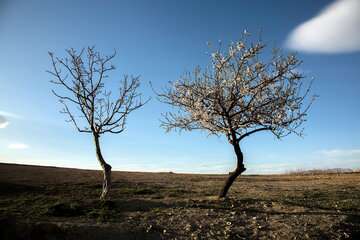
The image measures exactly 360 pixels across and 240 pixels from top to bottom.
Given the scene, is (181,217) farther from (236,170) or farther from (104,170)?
(104,170)

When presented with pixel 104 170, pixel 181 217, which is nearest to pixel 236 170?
pixel 181 217

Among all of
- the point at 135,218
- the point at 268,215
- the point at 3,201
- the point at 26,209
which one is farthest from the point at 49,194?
the point at 268,215

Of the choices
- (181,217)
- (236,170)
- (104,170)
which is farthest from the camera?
(104,170)

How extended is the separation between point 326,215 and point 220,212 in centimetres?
433

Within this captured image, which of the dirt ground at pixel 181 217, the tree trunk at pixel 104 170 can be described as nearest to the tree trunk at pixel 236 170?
the dirt ground at pixel 181 217

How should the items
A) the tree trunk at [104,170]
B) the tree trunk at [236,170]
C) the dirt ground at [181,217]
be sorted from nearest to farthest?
the dirt ground at [181,217]
the tree trunk at [236,170]
the tree trunk at [104,170]

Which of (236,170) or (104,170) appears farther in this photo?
(104,170)

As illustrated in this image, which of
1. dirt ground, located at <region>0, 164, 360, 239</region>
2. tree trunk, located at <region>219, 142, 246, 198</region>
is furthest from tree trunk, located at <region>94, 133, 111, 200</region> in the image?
tree trunk, located at <region>219, 142, 246, 198</region>

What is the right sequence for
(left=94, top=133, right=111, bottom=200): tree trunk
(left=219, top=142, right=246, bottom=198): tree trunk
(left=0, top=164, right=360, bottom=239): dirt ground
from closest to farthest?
(left=0, top=164, right=360, bottom=239): dirt ground
(left=219, top=142, right=246, bottom=198): tree trunk
(left=94, top=133, right=111, bottom=200): tree trunk

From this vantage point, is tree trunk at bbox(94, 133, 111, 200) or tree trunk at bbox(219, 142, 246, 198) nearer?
tree trunk at bbox(219, 142, 246, 198)

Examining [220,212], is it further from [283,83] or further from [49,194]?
[49,194]

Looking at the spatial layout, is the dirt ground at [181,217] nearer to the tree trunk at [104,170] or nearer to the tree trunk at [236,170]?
the tree trunk at [236,170]

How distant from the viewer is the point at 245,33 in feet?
74.0

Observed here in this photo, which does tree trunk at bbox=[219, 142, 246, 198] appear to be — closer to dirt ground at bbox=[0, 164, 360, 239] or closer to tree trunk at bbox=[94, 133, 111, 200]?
dirt ground at bbox=[0, 164, 360, 239]
